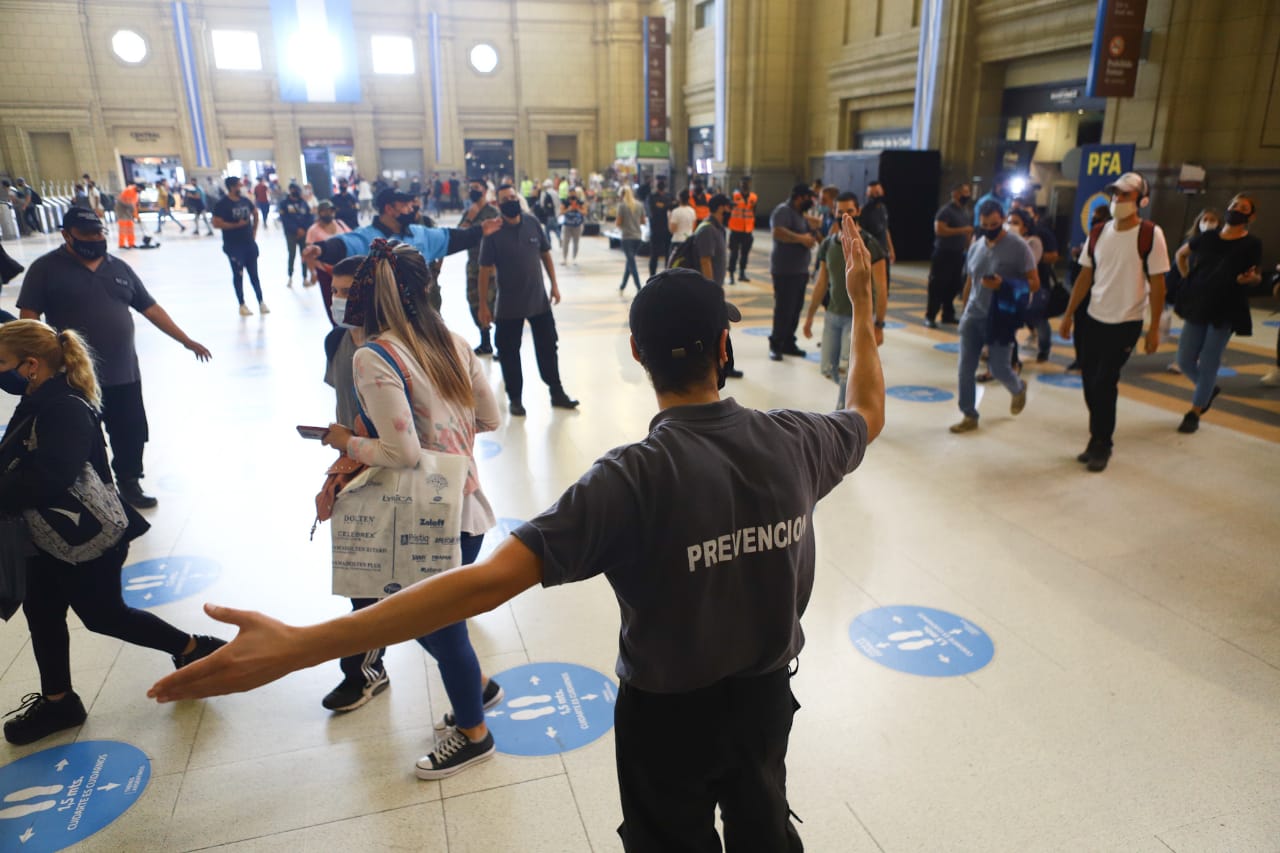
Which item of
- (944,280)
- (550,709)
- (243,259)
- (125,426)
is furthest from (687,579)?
(243,259)

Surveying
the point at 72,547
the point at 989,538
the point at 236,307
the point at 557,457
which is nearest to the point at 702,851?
the point at 72,547

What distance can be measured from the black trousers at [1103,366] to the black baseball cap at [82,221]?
622 centimetres

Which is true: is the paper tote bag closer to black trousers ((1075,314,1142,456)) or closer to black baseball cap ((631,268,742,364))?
black baseball cap ((631,268,742,364))

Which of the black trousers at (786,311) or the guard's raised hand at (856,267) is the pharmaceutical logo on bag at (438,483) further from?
the black trousers at (786,311)

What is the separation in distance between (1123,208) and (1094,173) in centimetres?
828

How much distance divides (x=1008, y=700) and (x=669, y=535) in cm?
250

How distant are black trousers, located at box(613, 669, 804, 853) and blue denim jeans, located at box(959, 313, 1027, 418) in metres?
5.39

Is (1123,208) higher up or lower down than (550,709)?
higher up

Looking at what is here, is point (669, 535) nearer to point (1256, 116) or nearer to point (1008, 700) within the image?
point (1008, 700)

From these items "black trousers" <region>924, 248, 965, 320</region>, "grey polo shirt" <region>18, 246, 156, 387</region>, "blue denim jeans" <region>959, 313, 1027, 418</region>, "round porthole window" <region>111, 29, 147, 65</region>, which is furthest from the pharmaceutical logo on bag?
"round porthole window" <region>111, 29, 147, 65</region>

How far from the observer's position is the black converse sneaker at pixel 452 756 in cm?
279

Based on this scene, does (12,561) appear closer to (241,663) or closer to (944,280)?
(241,663)

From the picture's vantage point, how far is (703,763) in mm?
1543

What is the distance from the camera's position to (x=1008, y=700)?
3.22 meters
